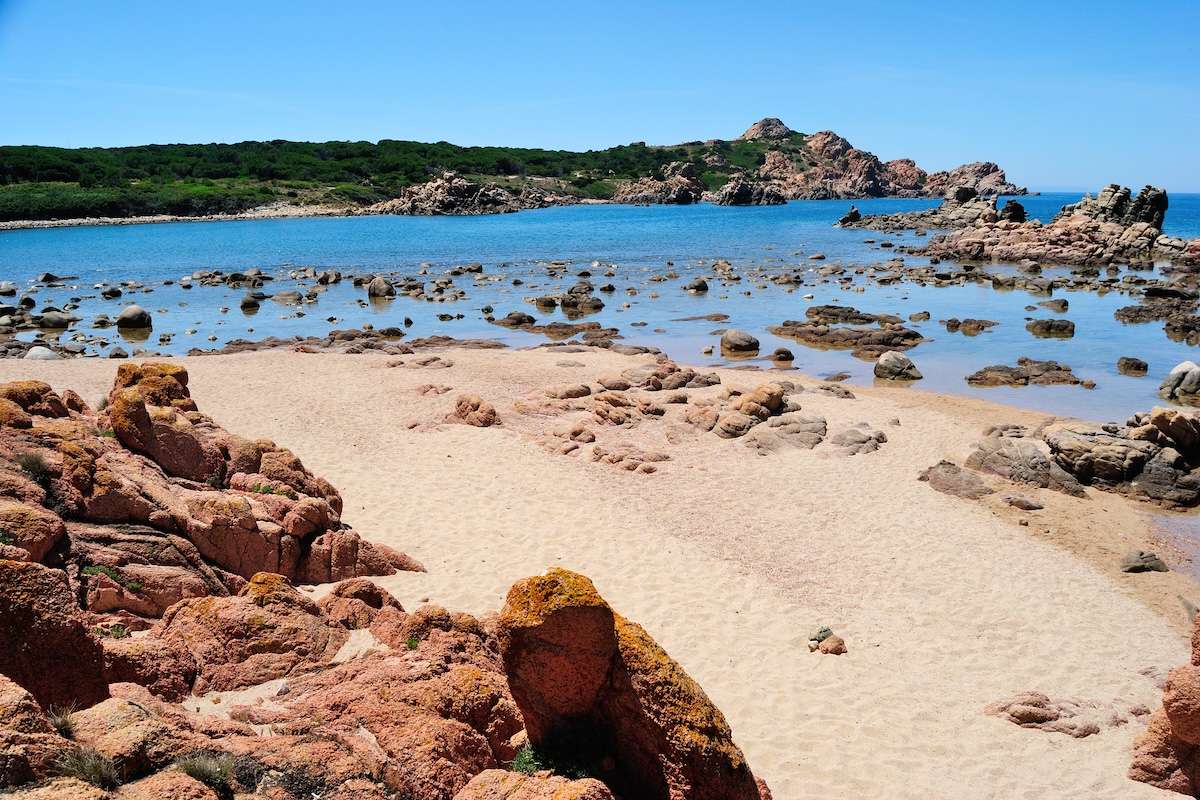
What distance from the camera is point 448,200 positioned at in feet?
438

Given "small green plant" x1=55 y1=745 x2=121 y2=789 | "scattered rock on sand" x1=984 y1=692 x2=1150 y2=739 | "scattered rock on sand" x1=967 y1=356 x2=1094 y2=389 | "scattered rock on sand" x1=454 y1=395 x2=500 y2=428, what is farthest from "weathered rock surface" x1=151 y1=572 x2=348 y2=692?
"scattered rock on sand" x1=967 y1=356 x2=1094 y2=389

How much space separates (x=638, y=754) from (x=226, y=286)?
194ft

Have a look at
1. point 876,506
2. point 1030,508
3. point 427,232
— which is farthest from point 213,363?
point 427,232

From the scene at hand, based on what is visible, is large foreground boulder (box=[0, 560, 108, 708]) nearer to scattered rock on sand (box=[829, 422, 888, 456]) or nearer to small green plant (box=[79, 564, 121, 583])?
small green plant (box=[79, 564, 121, 583])

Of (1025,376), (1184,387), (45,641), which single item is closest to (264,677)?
(45,641)

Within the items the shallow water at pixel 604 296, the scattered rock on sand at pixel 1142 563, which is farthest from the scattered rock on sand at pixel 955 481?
the shallow water at pixel 604 296

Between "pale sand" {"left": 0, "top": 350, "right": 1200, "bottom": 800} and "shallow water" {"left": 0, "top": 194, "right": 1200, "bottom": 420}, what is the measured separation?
40.3 ft

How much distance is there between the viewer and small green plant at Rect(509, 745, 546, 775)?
6695 millimetres

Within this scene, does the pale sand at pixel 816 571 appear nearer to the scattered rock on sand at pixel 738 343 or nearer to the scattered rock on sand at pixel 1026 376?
the scattered rock on sand at pixel 1026 376

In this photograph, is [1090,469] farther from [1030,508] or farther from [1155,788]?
[1155,788]

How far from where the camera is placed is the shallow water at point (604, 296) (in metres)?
35.9

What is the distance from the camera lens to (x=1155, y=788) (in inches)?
375

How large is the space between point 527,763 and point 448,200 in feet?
439

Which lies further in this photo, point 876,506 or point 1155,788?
point 876,506
